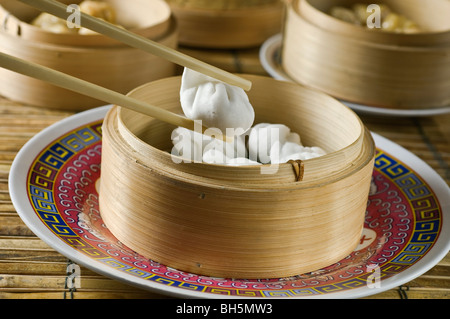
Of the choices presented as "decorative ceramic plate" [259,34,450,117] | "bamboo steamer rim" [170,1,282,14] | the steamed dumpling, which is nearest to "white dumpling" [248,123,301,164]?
the steamed dumpling

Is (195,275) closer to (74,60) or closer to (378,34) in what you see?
(74,60)

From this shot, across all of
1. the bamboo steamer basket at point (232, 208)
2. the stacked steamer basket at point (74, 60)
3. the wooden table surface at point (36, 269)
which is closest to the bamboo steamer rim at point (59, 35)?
the stacked steamer basket at point (74, 60)

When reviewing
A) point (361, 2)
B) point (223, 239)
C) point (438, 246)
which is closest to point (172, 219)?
point (223, 239)

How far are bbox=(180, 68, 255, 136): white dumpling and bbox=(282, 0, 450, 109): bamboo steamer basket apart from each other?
2.70ft

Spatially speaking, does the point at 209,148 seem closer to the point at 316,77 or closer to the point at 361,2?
the point at 316,77

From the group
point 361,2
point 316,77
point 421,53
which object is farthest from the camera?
point 361,2

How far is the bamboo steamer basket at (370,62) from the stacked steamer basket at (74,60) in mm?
446

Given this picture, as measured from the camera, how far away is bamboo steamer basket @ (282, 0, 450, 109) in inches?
75.0

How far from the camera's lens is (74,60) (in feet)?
5.92

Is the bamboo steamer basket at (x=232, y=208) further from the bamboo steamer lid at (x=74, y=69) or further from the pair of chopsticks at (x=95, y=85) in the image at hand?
the bamboo steamer lid at (x=74, y=69)

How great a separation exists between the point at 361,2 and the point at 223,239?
164cm

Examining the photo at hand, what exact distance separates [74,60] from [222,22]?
79cm

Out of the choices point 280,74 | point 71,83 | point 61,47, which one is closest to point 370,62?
point 280,74

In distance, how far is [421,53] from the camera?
1891 mm
